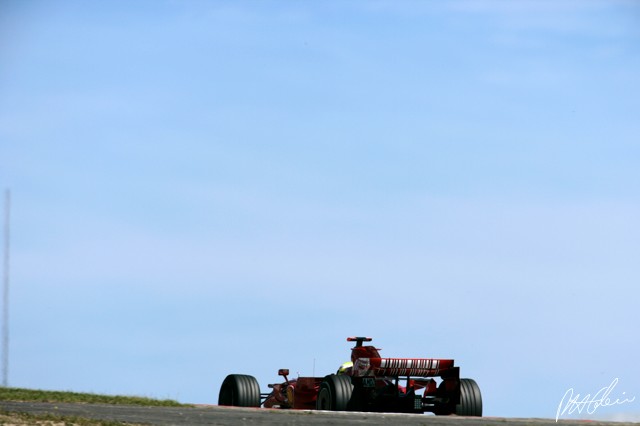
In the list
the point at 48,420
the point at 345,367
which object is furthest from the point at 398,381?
the point at 48,420

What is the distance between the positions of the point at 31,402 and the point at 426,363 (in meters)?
9.44

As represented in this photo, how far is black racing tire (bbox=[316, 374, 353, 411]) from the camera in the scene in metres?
24.7

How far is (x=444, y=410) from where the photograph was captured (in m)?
26.3

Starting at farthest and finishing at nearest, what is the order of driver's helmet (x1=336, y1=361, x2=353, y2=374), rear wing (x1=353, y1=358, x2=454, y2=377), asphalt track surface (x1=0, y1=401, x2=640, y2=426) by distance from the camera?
driver's helmet (x1=336, y1=361, x2=353, y2=374), rear wing (x1=353, y1=358, x2=454, y2=377), asphalt track surface (x1=0, y1=401, x2=640, y2=426)

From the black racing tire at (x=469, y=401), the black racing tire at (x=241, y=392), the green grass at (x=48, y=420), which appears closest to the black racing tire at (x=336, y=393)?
the black racing tire at (x=469, y=401)

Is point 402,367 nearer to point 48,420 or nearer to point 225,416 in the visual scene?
point 225,416

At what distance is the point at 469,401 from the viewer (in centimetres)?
2605

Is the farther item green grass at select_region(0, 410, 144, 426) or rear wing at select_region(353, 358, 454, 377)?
rear wing at select_region(353, 358, 454, 377)

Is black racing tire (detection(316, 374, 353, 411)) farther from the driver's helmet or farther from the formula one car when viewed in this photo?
the driver's helmet

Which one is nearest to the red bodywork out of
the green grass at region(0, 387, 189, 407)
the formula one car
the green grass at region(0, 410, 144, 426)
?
the formula one car

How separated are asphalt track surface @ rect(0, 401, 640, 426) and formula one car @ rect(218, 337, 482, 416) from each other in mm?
2540

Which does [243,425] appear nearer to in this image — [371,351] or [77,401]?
[77,401]

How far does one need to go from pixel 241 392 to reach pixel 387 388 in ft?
13.8

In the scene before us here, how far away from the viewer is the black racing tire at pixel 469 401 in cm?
2594
